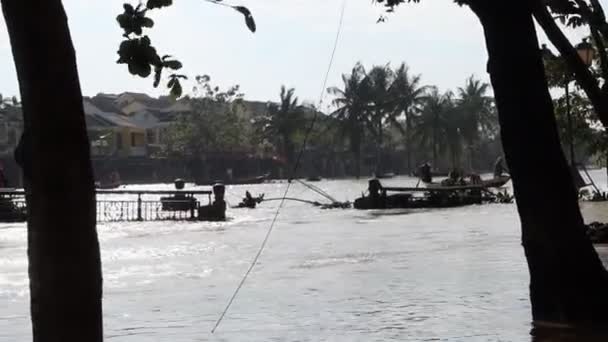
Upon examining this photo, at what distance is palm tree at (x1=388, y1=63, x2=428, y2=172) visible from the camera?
3381 inches

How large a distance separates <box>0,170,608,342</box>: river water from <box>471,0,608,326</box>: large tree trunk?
0.77 meters

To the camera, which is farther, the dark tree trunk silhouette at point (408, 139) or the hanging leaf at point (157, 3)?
the dark tree trunk silhouette at point (408, 139)

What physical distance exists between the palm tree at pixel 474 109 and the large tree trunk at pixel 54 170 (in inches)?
3612

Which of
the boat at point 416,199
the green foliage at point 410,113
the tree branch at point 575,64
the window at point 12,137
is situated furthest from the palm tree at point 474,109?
the tree branch at point 575,64

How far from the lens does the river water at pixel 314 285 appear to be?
8.52m

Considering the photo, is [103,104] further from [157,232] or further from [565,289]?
[565,289]

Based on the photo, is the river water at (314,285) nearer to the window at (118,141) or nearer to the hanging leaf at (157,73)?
the hanging leaf at (157,73)

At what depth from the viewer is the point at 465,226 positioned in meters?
23.0

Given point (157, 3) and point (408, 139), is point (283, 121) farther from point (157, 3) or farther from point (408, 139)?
point (157, 3)

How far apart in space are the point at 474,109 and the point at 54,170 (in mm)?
92101

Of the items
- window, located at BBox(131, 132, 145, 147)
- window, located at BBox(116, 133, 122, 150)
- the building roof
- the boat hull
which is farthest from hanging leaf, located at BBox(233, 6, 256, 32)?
window, located at BBox(131, 132, 145, 147)

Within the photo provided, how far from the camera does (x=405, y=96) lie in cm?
8719

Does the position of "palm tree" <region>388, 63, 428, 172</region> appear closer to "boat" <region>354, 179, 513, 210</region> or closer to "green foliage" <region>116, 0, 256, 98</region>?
"boat" <region>354, 179, 513, 210</region>

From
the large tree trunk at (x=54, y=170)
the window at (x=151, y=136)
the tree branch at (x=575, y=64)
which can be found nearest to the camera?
the large tree trunk at (x=54, y=170)
